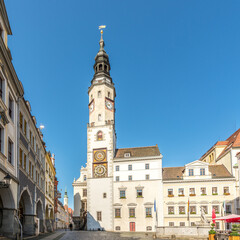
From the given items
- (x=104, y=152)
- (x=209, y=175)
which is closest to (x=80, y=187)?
(x=104, y=152)

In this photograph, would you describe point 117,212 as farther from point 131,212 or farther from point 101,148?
point 101,148

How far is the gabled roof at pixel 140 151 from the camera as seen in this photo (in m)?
59.9

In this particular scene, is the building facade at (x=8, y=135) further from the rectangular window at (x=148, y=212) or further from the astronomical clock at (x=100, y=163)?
the astronomical clock at (x=100, y=163)

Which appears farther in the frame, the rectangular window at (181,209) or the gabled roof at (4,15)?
the rectangular window at (181,209)

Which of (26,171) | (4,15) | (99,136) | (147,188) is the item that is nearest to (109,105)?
(99,136)

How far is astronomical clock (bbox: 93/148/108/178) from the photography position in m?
59.6

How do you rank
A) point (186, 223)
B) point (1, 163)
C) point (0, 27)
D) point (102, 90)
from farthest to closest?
point (102, 90) → point (186, 223) → point (0, 27) → point (1, 163)

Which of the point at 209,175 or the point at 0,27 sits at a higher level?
the point at 0,27

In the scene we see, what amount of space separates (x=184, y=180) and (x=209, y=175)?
4814 millimetres

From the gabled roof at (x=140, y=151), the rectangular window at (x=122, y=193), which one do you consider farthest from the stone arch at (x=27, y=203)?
the gabled roof at (x=140, y=151)

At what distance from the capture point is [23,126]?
2728 centimetres

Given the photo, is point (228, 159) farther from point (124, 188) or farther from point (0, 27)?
point (0, 27)

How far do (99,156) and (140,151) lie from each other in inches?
338

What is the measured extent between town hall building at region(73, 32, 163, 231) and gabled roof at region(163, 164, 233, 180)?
279 centimetres
